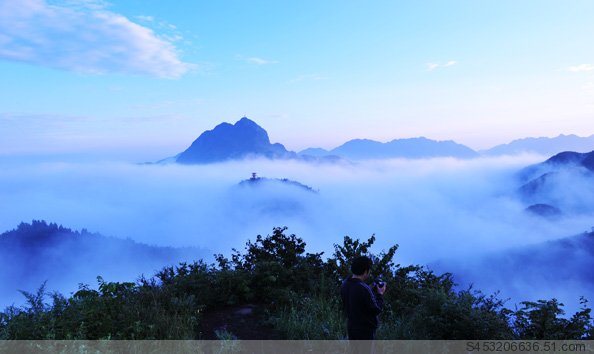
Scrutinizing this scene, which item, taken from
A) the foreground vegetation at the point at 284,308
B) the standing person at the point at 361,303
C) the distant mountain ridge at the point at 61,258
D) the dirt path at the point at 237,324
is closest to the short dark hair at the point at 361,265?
the standing person at the point at 361,303

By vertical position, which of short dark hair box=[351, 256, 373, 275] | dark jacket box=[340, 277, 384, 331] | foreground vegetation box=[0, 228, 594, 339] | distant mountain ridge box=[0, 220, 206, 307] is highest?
short dark hair box=[351, 256, 373, 275]

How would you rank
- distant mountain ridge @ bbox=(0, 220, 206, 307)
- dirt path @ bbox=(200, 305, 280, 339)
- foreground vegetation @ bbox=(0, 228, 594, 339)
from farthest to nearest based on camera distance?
1. distant mountain ridge @ bbox=(0, 220, 206, 307)
2. dirt path @ bbox=(200, 305, 280, 339)
3. foreground vegetation @ bbox=(0, 228, 594, 339)

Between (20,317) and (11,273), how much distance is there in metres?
179

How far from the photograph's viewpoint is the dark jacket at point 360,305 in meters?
5.08

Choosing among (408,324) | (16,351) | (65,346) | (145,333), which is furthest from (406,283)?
(16,351)

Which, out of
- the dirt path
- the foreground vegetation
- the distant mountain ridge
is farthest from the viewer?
the distant mountain ridge

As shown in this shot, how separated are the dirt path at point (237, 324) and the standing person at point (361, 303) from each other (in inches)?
92.2

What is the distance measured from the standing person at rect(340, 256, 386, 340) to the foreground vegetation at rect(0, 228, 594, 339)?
5.48ft

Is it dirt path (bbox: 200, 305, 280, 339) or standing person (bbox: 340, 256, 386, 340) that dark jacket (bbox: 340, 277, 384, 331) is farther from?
dirt path (bbox: 200, 305, 280, 339)

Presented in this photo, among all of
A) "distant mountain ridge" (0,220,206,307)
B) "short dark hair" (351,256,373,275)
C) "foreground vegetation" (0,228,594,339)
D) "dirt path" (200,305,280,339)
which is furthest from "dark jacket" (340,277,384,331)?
"distant mountain ridge" (0,220,206,307)

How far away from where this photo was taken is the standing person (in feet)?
16.7

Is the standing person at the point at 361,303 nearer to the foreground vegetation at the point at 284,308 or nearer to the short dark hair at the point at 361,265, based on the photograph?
the short dark hair at the point at 361,265

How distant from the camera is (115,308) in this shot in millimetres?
7293

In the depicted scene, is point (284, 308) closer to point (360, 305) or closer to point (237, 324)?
point (237, 324)
